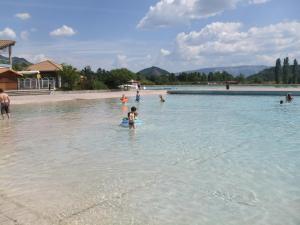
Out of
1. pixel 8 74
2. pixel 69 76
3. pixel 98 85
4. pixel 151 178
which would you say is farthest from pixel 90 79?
pixel 151 178

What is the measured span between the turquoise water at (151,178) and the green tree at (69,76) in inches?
1235

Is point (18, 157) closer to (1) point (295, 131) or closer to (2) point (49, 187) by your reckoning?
(2) point (49, 187)

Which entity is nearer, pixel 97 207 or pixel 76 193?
pixel 97 207

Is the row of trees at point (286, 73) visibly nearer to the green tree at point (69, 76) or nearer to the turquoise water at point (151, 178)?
the green tree at point (69, 76)

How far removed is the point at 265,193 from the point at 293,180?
3.37ft

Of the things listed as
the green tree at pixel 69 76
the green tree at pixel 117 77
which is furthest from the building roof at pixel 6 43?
the green tree at pixel 117 77

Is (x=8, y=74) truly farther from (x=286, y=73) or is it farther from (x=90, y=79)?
(x=286, y=73)

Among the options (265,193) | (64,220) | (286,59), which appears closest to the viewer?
(64,220)

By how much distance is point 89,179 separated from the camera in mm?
7125

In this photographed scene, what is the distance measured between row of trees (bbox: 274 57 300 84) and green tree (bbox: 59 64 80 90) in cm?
5060

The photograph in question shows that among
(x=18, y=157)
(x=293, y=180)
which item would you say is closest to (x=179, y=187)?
(x=293, y=180)

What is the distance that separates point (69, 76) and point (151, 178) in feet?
125

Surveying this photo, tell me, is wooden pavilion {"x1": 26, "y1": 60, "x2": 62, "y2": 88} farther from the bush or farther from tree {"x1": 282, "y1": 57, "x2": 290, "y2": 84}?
tree {"x1": 282, "y1": 57, "x2": 290, "y2": 84}

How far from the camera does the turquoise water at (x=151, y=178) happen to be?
5.32 meters
